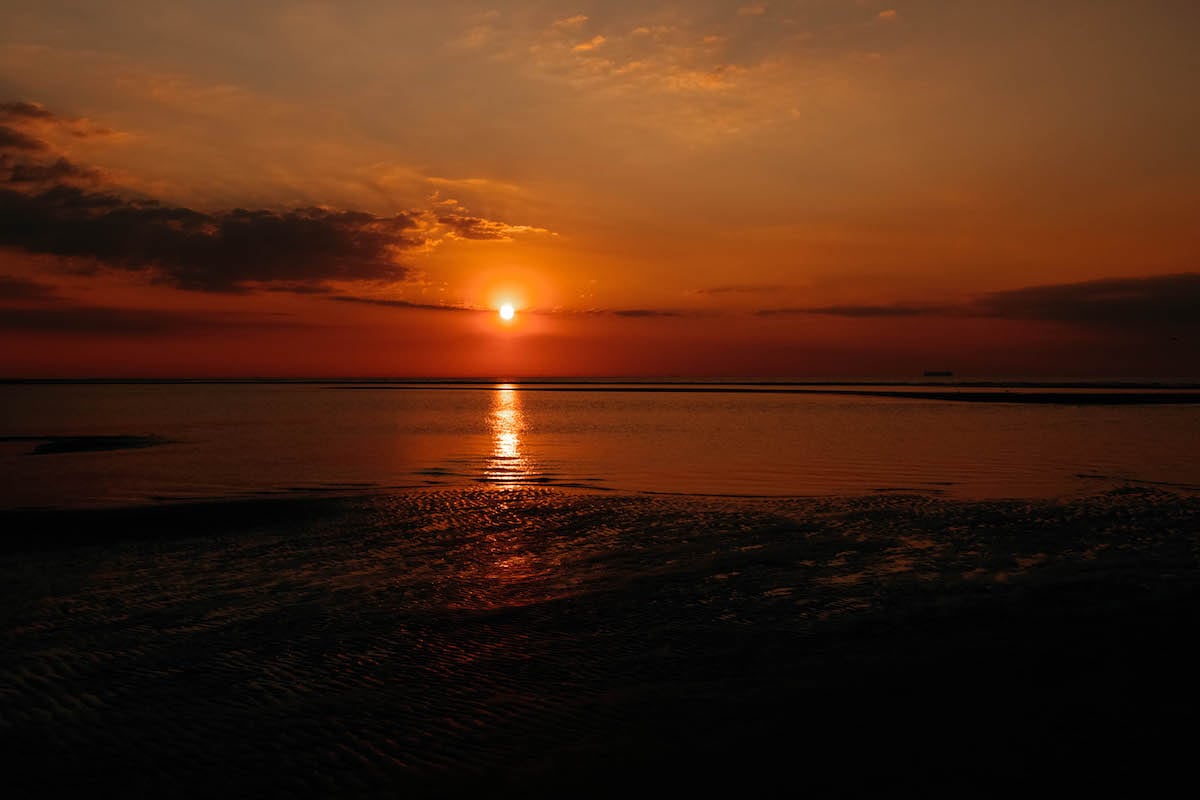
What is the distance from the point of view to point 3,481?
1210 inches

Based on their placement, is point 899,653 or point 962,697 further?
point 899,653

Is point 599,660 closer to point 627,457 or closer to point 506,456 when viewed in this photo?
point 627,457

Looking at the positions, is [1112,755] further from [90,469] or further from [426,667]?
[90,469]

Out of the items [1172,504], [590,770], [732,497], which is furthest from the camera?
[732,497]

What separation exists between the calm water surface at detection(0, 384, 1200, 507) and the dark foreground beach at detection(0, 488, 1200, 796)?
9108mm

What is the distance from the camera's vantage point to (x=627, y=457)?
130 feet

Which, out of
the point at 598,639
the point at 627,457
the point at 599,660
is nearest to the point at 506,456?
the point at 627,457

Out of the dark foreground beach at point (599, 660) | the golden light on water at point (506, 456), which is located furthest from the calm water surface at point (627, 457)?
the dark foreground beach at point (599, 660)

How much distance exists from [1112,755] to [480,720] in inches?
261

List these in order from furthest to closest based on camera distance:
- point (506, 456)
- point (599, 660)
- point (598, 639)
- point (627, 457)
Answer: point (506, 456), point (627, 457), point (598, 639), point (599, 660)

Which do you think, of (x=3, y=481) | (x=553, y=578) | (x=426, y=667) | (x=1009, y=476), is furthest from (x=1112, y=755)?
(x=3, y=481)

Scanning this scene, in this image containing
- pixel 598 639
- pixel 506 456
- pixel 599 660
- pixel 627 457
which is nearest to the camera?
pixel 599 660

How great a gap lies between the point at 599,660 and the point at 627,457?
2825 cm

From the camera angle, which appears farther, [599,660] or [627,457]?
[627,457]
